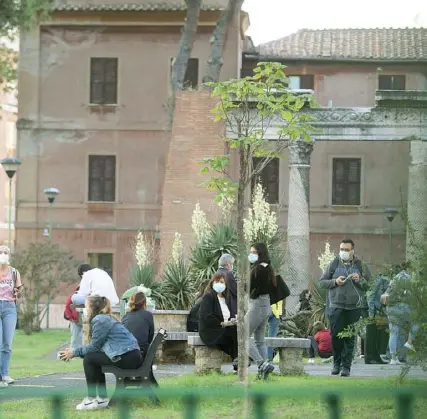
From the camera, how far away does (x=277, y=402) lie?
4984mm

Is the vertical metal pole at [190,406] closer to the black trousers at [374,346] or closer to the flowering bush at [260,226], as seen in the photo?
the black trousers at [374,346]

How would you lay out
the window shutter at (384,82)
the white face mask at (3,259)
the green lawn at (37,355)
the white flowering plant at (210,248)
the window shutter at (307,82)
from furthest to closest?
the window shutter at (384,82)
the window shutter at (307,82)
the white flowering plant at (210,248)
the green lawn at (37,355)
the white face mask at (3,259)

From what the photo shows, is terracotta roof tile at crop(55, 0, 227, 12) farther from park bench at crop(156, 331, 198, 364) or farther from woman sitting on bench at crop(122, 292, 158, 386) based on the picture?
woman sitting on bench at crop(122, 292, 158, 386)

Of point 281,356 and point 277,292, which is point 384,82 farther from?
point 281,356

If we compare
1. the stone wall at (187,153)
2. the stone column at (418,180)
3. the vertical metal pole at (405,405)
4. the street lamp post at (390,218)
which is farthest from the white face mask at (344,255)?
the street lamp post at (390,218)

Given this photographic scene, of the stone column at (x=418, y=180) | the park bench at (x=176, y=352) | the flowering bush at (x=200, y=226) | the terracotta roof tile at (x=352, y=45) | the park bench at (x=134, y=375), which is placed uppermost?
the terracotta roof tile at (x=352, y=45)

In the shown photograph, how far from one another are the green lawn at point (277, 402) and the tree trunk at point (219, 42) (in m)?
26.8

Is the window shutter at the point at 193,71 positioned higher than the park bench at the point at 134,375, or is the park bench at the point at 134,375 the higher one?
the window shutter at the point at 193,71

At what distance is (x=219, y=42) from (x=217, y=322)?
27.0 metres

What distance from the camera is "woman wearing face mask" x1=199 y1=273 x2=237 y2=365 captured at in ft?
51.1

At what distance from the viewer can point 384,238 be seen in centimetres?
4575

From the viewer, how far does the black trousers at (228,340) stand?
15641 mm

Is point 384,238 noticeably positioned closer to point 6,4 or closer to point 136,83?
point 136,83

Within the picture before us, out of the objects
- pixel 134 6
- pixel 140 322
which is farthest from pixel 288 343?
pixel 134 6
